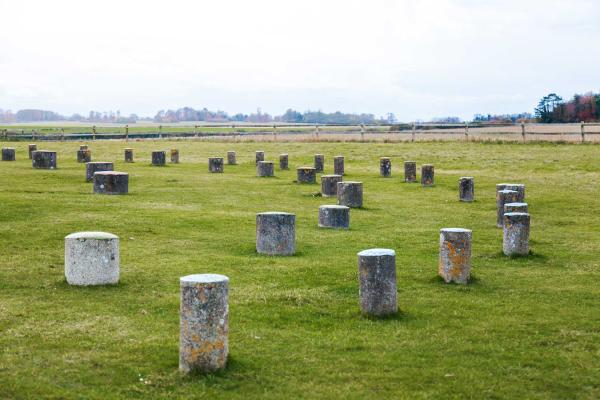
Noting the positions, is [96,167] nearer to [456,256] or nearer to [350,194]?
[350,194]

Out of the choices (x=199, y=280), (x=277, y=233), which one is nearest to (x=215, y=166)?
(x=277, y=233)

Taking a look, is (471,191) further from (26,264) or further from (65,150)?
(65,150)

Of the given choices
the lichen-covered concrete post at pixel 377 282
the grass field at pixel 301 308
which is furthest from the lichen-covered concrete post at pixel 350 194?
the lichen-covered concrete post at pixel 377 282

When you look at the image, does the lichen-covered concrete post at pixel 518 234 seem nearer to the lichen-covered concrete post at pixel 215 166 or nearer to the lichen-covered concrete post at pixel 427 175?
the lichen-covered concrete post at pixel 427 175

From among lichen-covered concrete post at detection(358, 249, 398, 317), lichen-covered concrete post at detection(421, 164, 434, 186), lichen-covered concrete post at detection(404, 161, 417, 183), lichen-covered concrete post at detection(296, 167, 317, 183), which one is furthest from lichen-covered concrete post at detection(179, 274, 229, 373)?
lichen-covered concrete post at detection(404, 161, 417, 183)

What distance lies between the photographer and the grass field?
9.00 m

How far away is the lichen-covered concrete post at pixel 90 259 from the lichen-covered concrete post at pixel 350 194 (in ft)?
41.4

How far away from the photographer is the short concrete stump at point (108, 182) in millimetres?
26438

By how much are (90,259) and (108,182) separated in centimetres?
1380

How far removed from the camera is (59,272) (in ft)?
46.2

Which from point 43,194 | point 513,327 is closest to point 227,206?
point 43,194

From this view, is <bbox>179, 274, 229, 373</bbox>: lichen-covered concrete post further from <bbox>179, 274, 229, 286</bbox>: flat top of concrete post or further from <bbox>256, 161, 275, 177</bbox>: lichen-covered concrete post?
<bbox>256, 161, 275, 177</bbox>: lichen-covered concrete post

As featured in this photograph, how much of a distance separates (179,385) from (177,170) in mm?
30897

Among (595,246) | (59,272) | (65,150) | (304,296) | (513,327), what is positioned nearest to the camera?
(513,327)
